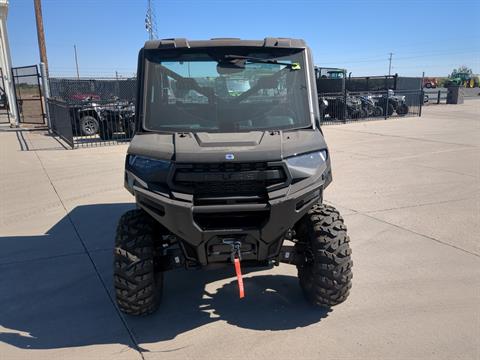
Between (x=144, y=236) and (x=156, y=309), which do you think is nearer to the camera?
(x=144, y=236)

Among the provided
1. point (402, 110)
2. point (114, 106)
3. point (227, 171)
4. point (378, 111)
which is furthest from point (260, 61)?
point (402, 110)

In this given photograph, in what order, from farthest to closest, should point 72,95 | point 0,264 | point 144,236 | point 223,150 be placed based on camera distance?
point 72,95 → point 0,264 → point 144,236 → point 223,150

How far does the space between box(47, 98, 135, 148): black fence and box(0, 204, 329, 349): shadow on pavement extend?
1016cm

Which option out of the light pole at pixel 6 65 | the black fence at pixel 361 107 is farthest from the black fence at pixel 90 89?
the black fence at pixel 361 107

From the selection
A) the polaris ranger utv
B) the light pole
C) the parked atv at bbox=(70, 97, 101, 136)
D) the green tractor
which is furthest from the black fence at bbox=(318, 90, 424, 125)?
the green tractor

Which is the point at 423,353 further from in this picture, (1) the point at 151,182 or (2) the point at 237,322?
(1) the point at 151,182

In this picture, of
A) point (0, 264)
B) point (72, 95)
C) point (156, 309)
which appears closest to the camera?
point (156, 309)

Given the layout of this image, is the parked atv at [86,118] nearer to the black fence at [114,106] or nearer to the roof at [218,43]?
the black fence at [114,106]

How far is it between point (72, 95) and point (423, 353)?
18.1 metres

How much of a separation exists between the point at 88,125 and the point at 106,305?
12220 millimetres

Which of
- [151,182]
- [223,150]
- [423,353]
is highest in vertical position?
[223,150]

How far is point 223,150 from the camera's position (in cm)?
296

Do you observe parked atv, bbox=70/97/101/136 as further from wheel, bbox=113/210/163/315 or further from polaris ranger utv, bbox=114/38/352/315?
wheel, bbox=113/210/163/315

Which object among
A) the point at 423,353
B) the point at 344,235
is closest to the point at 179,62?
the point at 344,235
